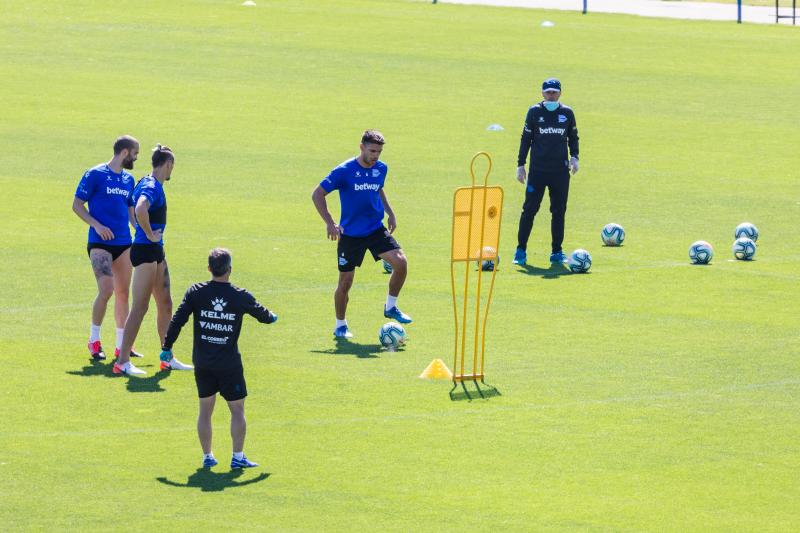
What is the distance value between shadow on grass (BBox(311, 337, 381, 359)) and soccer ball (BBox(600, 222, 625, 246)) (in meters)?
6.95

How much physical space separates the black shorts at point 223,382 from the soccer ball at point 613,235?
1136 cm

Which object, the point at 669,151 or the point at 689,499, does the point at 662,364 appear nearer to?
the point at 689,499

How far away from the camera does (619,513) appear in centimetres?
1209

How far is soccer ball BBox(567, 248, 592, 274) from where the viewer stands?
21.3m

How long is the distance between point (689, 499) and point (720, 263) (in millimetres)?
10007

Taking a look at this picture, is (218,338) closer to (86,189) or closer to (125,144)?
(125,144)

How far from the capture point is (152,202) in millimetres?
15641

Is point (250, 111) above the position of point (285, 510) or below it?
above

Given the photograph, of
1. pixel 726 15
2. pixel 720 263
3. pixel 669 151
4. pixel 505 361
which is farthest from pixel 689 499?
pixel 726 15

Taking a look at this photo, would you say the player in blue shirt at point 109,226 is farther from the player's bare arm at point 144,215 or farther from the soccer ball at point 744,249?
the soccer ball at point 744,249

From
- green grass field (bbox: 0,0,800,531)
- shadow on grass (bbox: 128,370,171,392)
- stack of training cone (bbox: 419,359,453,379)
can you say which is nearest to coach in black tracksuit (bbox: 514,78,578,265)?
green grass field (bbox: 0,0,800,531)

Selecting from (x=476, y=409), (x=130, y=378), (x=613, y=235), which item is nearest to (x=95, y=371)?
(x=130, y=378)

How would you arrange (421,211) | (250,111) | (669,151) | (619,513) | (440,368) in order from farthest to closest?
(250,111), (669,151), (421,211), (440,368), (619,513)

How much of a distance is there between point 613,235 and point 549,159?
2.29 m
